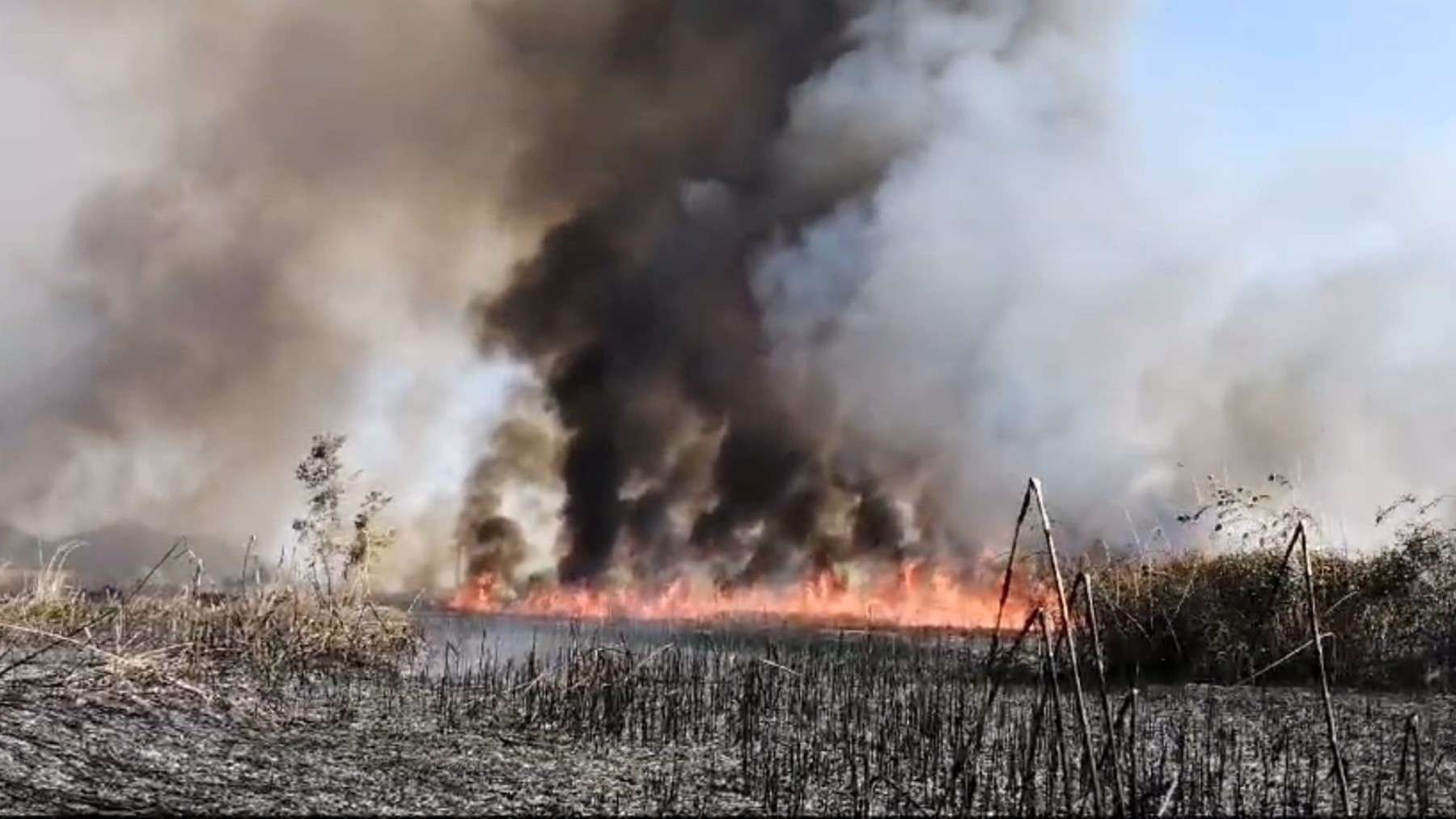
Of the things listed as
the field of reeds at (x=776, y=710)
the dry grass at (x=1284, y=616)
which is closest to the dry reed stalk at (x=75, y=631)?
the field of reeds at (x=776, y=710)

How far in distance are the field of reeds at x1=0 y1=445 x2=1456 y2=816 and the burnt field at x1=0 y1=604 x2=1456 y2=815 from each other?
2.4 inches

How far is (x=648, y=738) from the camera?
14.0m

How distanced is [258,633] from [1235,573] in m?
16.9

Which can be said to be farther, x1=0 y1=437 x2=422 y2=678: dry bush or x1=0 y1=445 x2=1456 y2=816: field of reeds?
x1=0 y1=437 x2=422 y2=678: dry bush

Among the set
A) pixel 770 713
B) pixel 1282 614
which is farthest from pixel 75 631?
pixel 1282 614

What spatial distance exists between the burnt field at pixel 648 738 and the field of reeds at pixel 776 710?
0.20 ft

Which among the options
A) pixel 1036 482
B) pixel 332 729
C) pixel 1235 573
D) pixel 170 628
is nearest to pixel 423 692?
pixel 332 729

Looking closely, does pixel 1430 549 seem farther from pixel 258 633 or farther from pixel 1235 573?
pixel 258 633

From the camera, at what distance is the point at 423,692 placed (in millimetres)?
17406

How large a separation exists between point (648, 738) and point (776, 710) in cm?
256

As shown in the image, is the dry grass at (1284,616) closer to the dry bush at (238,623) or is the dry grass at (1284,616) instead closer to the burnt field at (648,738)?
the burnt field at (648,738)

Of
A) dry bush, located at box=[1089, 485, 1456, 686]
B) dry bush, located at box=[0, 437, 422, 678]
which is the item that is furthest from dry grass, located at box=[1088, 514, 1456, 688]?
dry bush, located at box=[0, 437, 422, 678]

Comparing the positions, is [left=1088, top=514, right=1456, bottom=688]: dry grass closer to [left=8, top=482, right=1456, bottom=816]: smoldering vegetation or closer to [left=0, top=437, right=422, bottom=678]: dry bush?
[left=8, top=482, right=1456, bottom=816]: smoldering vegetation

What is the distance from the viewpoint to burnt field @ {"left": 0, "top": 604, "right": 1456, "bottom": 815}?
1005 cm
